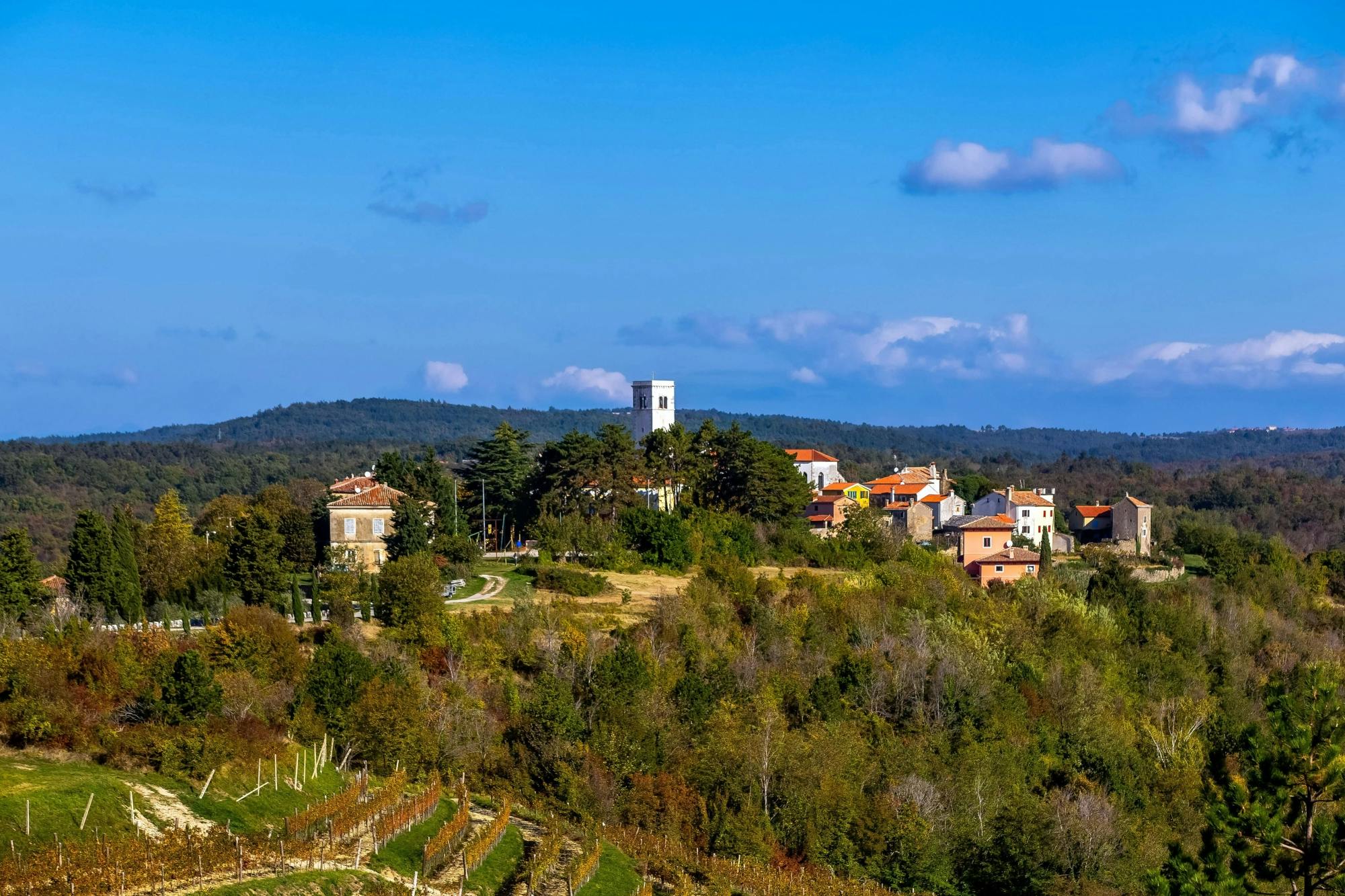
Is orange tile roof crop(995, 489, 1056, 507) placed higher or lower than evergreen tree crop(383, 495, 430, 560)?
higher

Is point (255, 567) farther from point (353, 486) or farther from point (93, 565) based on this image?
point (353, 486)

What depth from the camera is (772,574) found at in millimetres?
50781

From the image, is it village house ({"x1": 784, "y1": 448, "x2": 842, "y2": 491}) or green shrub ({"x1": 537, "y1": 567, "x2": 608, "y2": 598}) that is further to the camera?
village house ({"x1": 784, "y1": 448, "x2": 842, "y2": 491})

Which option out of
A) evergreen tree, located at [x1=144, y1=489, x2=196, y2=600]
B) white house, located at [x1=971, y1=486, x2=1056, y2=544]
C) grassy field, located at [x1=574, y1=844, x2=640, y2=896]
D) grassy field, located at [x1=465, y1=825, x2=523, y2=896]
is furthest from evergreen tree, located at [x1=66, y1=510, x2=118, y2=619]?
white house, located at [x1=971, y1=486, x2=1056, y2=544]

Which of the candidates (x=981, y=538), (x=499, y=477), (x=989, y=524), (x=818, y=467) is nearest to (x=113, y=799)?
(x=499, y=477)

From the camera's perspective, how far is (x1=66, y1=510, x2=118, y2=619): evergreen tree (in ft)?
125

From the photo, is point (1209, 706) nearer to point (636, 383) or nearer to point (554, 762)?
point (554, 762)

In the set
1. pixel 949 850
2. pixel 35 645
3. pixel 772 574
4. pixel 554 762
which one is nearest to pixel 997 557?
pixel 772 574

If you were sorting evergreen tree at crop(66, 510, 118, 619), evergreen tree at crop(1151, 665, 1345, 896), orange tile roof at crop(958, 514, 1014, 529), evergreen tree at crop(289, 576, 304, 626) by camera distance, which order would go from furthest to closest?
1. orange tile roof at crop(958, 514, 1014, 529)
2. evergreen tree at crop(66, 510, 118, 619)
3. evergreen tree at crop(289, 576, 304, 626)
4. evergreen tree at crop(1151, 665, 1345, 896)

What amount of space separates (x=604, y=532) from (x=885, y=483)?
28.9 m

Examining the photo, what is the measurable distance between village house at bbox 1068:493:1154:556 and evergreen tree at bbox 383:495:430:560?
40507 mm

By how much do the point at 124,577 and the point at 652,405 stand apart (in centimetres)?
3277

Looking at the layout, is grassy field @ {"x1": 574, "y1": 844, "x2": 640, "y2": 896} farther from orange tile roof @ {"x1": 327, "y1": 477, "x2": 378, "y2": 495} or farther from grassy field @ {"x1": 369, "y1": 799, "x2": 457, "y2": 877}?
orange tile roof @ {"x1": 327, "y1": 477, "x2": 378, "y2": 495}

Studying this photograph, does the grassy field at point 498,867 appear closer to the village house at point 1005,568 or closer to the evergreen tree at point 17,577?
the evergreen tree at point 17,577
